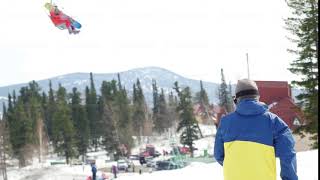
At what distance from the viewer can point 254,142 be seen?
4090 mm

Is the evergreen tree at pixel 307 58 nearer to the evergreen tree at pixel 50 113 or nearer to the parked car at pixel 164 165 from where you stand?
the parked car at pixel 164 165

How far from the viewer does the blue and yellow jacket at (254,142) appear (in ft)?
13.1

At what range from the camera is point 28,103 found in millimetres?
95562

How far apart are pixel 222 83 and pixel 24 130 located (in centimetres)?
3553

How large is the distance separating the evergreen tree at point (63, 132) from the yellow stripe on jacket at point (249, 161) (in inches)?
A: 3085

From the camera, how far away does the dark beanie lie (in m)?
4.14

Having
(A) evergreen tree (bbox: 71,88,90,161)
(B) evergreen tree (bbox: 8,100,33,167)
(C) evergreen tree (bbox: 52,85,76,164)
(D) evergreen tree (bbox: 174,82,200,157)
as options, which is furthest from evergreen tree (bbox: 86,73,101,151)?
(D) evergreen tree (bbox: 174,82,200,157)

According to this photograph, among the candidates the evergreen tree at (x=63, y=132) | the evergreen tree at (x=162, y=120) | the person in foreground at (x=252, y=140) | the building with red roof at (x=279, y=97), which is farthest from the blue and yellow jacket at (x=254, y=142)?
the evergreen tree at (x=162, y=120)

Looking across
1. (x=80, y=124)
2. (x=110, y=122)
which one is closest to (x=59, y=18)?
(x=110, y=122)

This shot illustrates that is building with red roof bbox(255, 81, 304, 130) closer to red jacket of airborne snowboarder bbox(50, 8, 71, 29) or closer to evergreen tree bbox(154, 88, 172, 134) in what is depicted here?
red jacket of airborne snowboarder bbox(50, 8, 71, 29)

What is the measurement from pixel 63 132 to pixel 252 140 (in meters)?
80.8

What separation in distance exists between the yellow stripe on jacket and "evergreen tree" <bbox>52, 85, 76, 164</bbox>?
78.4 metres

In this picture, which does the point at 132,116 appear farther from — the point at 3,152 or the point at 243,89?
the point at 243,89

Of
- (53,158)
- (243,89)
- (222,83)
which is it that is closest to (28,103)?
(53,158)
